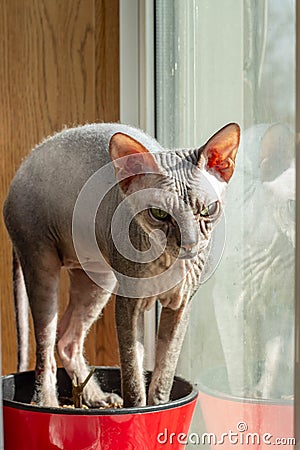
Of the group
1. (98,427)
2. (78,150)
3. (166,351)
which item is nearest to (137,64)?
(78,150)

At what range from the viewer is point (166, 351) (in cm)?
110

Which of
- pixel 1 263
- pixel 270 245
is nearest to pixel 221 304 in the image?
pixel 270 245

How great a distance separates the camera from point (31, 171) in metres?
1.23

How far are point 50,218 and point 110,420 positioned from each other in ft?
1.12

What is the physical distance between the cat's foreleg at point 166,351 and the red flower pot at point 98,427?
4 centimetres

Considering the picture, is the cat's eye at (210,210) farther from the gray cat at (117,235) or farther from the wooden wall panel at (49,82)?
the wooden wall panel at (49,82)

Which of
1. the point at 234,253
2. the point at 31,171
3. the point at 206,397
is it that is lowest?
the point at 206,397

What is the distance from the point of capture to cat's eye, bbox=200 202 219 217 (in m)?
0.97

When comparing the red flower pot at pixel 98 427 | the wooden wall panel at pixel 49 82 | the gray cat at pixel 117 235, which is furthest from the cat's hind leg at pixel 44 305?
the wooden wall panel at pixel 49 82

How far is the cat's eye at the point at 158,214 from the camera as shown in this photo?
37.9 inches

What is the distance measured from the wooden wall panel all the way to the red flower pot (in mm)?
561

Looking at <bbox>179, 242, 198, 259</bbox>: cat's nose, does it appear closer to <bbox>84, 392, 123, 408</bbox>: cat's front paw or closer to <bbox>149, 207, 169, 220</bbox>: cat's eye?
<bbox>149, 207, 169, 220</bbox>: cat's eye

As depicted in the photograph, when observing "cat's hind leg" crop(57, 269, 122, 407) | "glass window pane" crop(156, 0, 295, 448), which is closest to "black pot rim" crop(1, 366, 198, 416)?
"glass window pane" crop(156, 0, 295, 448)

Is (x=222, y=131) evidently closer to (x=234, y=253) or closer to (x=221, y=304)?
(x=234, y=253)
